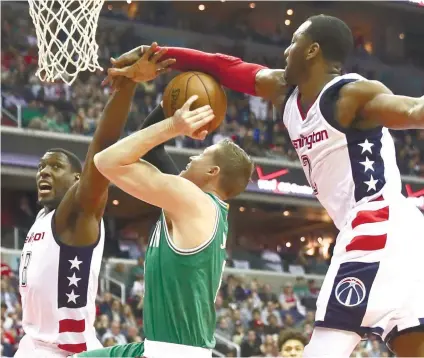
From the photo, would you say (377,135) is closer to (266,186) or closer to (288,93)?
(288,93)

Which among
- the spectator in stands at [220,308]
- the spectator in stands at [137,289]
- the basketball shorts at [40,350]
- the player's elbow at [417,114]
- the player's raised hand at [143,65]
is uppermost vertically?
the player's raised hand at [143,65]

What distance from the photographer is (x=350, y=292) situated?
3.85 metres

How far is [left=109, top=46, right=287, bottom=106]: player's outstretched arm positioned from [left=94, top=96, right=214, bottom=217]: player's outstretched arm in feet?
2.12

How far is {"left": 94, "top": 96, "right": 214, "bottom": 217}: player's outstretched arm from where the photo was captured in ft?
12.6

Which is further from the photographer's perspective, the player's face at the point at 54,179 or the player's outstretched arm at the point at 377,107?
the player's face at the point at 54,179

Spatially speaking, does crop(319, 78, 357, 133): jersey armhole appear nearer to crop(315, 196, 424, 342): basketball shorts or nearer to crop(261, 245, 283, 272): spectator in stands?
crop(315, 196, 424, 342): basketball shorts

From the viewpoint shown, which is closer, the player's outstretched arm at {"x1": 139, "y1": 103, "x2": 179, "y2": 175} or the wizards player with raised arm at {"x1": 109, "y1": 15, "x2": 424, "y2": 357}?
the wizards player with raised arm at {"x1": 109, "y1": 15, "x2": 424, "y2": 357}

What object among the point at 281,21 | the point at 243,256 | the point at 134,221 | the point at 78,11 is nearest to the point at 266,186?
the point at 243,256

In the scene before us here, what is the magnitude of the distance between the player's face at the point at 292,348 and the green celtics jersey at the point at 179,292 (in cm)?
225

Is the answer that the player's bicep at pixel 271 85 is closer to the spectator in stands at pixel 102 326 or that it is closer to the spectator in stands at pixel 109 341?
the spectator in stands at pixel 109 341

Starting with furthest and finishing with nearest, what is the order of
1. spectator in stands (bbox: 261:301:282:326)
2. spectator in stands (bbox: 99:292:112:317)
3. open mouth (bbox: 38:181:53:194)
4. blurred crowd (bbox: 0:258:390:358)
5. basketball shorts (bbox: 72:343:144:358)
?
spectator in stands (bbox: 261:301:282:326) → spectator in stands (bbox: 99:292:112:317) → blurred crowd (bbox: 0:258:390:358) → open mouth (bbox: 38:181:53:194) → basketball shorts (bbox: 72:343:144:358)

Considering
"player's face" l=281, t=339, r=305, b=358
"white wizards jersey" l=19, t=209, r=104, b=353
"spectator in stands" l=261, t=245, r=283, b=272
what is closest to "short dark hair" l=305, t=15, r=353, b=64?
"white wizards jersey" l=19, t=209, r=104, b=353

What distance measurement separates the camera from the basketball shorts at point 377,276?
3830 mm

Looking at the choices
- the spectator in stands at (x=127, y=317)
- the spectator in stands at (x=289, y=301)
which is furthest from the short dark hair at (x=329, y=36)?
the spectator in stands at (x=289, y=301)
